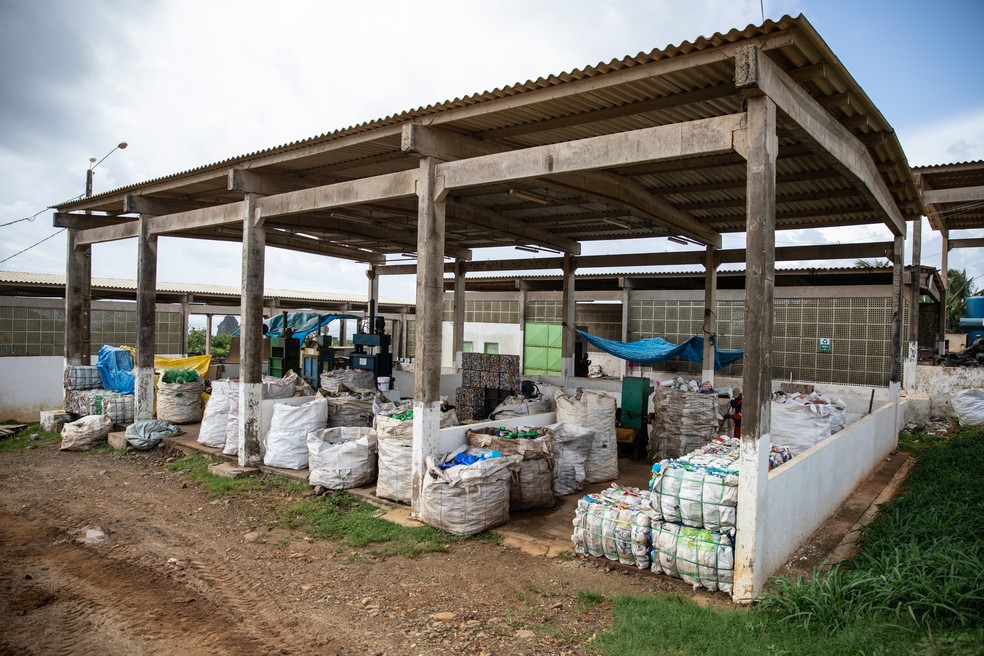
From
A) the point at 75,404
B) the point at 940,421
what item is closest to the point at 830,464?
the point at 940,421

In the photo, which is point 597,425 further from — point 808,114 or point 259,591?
point 259,591

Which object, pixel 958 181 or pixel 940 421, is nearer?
pixel 940 421

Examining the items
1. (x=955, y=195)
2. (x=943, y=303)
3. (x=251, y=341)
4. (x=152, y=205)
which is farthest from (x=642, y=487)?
(x=943, y=303)

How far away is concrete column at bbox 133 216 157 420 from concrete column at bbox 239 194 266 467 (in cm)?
295

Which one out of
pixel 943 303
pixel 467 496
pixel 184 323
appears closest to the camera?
pixel 467 496

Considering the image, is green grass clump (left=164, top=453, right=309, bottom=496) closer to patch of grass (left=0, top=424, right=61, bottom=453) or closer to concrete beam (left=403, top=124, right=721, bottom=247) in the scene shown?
patch of grass (left=0, top=424, right=61, bottom=453)

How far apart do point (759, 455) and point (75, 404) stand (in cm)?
1187

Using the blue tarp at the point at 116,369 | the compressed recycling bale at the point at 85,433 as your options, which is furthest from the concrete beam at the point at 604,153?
the blue tarp at the point at 116,369

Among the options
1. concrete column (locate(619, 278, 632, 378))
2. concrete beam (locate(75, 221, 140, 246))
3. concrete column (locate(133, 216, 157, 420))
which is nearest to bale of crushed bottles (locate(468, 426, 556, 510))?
concrete column (locate(133, 216, 157, 420))

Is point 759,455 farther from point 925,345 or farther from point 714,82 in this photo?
point 925,345

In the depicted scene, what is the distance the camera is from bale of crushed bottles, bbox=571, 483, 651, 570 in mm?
4891

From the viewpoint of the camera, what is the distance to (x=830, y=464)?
6109 mm

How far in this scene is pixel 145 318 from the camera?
1030cm

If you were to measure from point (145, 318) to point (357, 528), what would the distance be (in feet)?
21.4
